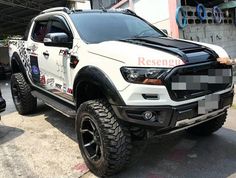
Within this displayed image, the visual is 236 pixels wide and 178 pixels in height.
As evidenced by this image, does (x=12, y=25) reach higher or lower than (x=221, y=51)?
higher

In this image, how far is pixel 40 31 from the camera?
6395 mm

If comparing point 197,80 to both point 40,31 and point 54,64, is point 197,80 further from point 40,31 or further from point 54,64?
point 40,31

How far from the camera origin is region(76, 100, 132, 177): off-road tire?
12.5 ft

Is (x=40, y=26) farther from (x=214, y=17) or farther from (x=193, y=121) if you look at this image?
(x=214, y=17)

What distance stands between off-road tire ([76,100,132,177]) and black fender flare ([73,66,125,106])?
18 cm

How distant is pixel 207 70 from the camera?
3979 mm

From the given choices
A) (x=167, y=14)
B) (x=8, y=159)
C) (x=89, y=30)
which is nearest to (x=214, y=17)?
(x=167, y=14)

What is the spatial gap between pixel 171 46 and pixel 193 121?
0.85 metres

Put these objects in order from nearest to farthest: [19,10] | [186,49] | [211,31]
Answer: [186,49]
[211,31]
[19,10]

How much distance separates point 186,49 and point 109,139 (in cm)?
128

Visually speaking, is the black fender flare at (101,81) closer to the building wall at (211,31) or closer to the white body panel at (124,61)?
the white body panel at (124,61)

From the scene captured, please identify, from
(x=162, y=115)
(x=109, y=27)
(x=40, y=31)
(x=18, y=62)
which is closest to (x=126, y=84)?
(x=162, y=115)

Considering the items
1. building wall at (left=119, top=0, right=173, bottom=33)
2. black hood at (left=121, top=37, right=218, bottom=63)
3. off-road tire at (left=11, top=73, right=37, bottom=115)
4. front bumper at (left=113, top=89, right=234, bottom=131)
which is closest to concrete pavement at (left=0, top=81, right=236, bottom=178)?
front bumper at (left=113, top=89, right=234, bottom=131)

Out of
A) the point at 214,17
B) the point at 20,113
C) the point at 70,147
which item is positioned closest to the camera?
the point at 70,147
